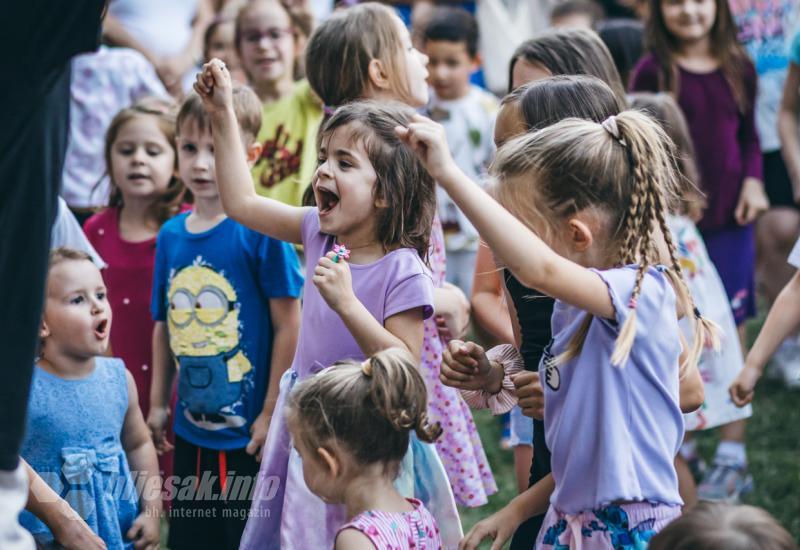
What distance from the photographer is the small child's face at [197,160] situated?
355 centimetres

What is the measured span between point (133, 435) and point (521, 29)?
21.9ft

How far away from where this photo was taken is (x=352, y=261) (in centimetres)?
293

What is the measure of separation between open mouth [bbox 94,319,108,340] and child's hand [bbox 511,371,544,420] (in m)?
1.25

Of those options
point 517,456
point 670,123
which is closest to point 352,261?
point 517,456

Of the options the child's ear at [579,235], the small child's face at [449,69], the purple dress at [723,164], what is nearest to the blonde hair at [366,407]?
the child's ear at [579,235]

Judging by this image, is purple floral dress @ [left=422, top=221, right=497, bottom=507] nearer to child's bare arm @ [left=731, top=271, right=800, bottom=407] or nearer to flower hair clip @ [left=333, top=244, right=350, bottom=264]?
flower hair clip @ [left=333, top=244, right=350, bottom=264]

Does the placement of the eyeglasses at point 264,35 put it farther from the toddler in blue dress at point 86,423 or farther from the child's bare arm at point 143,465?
the child's bare arm at point 143,465

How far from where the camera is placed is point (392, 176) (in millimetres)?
2900

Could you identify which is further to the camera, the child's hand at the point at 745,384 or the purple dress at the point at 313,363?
the child's hand at the point at 745,384

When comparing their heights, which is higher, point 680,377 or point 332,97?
point 332,97

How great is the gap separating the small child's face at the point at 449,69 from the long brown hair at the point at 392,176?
10.2 ft

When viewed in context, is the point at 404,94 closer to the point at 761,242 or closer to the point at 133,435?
the point at 133,435

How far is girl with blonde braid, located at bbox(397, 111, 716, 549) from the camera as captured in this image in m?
2.27

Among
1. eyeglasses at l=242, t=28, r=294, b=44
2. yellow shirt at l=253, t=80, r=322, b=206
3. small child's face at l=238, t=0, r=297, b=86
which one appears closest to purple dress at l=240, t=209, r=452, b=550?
yellow shirt at l=253, t=80, r=322, b=206
